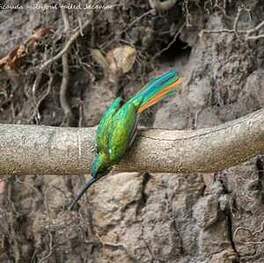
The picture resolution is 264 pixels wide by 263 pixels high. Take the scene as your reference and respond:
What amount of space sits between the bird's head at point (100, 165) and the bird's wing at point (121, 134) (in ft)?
0.07

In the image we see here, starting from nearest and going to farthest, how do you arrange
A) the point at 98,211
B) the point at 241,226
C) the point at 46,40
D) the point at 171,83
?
1. the point at 171,83
2. the point at 241,226
3. the point at 98,211
4. the point at 46,40

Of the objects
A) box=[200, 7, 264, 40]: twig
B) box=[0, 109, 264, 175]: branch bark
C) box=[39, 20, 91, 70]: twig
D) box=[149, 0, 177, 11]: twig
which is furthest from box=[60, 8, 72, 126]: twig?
box=[0, 109, 264, 175]: branch bark

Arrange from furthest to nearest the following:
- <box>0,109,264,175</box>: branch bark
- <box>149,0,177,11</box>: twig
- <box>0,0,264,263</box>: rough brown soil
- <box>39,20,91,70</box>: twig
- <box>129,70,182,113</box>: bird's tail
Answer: <box>39,20,91,70</box>: twig → <box>149,0,177,11</box>: twig → <box>0,0,264,263</box>: rough brown soil → <box>129,70,182,113</box>: bird's tail → <box>0,109,264,175</box>: branch bark

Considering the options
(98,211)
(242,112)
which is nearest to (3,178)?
(98,211)

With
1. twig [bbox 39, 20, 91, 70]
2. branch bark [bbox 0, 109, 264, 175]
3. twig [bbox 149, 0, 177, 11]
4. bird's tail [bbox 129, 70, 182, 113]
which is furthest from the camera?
twig [bbox 39, 20, 91, 70]

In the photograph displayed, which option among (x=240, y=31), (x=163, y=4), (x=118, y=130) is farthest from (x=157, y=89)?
(x=163, y=4)

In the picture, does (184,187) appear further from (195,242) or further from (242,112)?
(242,112)

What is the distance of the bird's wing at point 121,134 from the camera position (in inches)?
69.2

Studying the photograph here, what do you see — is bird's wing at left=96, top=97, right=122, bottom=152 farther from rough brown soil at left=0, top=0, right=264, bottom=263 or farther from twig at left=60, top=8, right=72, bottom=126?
twig at left=60, top=8, right=72, bottom=126

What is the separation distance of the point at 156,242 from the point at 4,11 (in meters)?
1.30

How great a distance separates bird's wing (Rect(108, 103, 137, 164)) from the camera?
5.77 feet

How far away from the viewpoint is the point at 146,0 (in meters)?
2.94

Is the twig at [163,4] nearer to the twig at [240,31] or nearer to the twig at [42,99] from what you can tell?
the twig at [240,31]

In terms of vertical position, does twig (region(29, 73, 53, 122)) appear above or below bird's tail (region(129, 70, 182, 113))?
above
